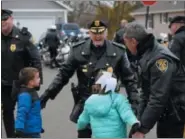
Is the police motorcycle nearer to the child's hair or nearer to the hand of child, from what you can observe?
the child's hair

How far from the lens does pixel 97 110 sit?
517cm

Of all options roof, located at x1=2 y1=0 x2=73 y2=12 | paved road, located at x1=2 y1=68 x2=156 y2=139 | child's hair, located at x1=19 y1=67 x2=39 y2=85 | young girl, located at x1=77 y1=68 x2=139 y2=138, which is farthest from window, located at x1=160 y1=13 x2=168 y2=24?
young girl, located at x1=77 y1=68 x2=139 y2=138

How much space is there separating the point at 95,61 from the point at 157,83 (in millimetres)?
1098

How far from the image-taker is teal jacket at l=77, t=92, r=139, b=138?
5.14 metres

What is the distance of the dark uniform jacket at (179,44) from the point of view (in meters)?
8.71

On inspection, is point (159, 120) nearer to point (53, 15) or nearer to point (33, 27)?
point (33, 27)

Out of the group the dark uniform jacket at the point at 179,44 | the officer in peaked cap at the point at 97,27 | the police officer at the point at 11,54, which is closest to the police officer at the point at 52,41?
the dark uniform jacket at the point at 179,44

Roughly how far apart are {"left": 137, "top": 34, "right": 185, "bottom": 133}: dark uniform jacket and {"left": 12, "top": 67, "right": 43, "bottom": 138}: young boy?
4.90ft

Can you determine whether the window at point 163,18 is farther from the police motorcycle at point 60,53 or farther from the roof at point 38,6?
the police motorcycle at point 60,53

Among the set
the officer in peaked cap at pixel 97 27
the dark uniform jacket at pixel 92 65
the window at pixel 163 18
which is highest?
the officer in peaked cap at pixel 97 27

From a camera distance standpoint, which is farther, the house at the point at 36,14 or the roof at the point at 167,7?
the roof at the point at 167,7

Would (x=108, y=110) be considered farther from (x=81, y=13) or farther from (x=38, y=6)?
(x=81, y=13)

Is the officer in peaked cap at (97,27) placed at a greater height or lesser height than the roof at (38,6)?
greater

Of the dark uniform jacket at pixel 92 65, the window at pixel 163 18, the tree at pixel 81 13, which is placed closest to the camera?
the dark uniform jacket at pixel 92 65
